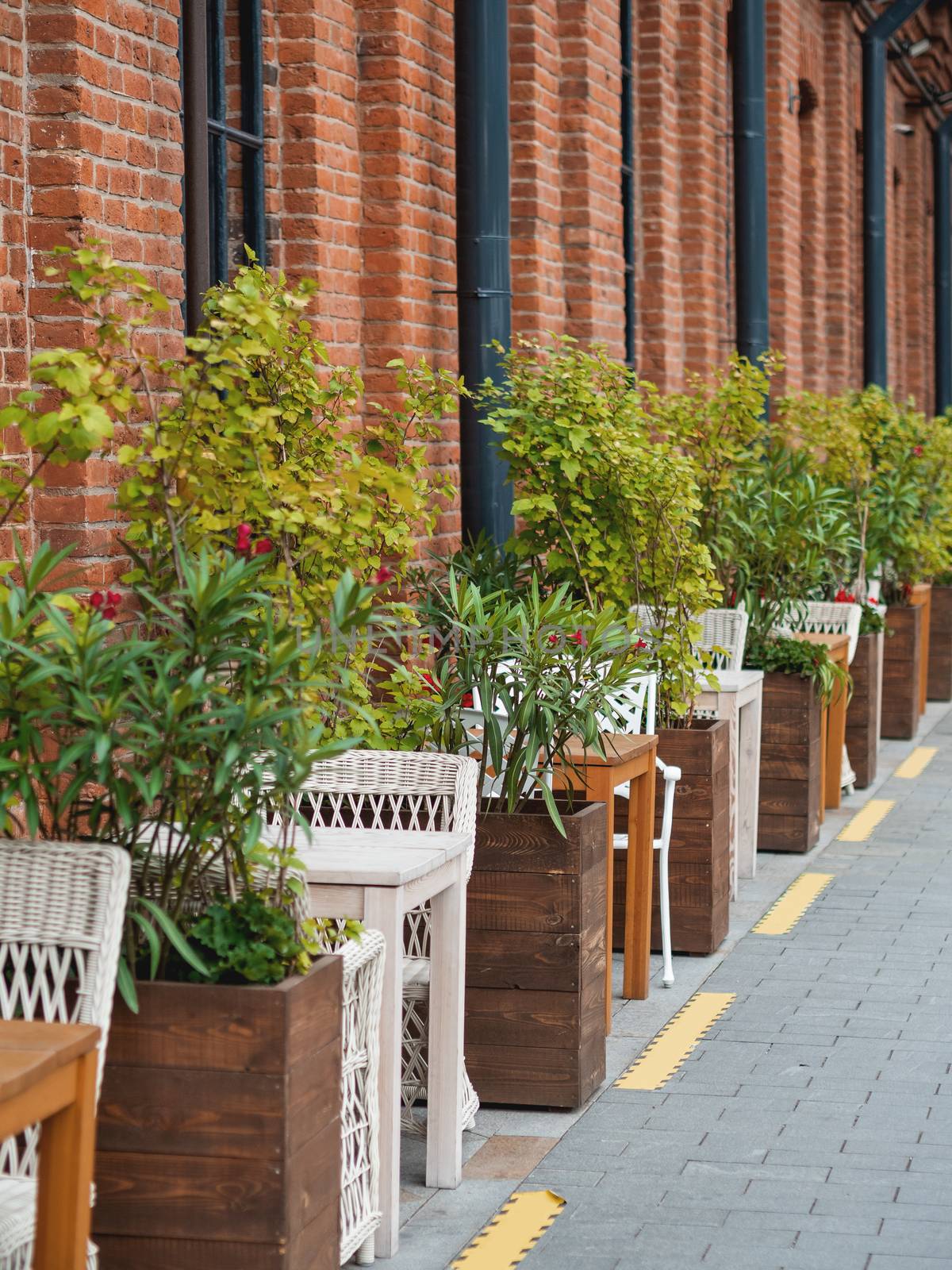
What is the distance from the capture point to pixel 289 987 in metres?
3.53

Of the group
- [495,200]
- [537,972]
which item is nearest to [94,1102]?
[537,972]

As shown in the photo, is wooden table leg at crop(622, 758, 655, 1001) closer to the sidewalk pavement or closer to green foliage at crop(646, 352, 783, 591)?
the sidewalk pavement

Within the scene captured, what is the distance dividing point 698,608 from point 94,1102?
177 inches

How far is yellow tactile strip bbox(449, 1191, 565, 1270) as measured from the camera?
4277mm

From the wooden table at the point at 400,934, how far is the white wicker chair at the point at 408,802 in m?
0.18

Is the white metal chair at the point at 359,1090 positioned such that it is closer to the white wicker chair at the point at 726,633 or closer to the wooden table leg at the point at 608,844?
the wooden table leg at the point at 608,844

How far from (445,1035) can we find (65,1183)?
1680 millimetres

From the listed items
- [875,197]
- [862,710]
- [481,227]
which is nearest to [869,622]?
[862,710]

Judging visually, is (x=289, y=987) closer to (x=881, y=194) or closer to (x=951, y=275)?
(x=881, y=194)

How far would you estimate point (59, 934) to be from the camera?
11.3 ft

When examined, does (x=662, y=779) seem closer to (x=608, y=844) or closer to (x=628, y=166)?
(x=608, y=844)

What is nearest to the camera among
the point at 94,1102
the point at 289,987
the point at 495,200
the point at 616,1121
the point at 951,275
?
the point at 94,1102

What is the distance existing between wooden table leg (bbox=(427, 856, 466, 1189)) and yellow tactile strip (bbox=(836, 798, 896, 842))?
16.6ft

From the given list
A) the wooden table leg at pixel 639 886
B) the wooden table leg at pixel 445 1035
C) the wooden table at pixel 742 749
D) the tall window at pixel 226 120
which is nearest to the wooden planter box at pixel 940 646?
the wooden table at pixel 742 749
